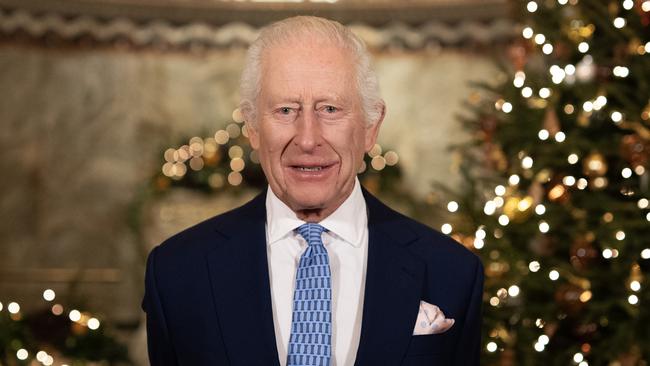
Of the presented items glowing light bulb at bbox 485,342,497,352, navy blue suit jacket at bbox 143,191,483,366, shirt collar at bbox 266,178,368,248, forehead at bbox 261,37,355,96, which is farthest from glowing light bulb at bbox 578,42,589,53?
forehead at bbox 261,37,355,96

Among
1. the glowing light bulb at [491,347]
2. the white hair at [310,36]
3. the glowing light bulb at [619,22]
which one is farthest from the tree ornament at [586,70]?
the white hair at [310,36]

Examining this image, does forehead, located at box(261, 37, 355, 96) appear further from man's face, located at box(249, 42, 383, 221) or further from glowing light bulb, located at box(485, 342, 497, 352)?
glowing light bulb, located at box(485, 342, 497, 352)

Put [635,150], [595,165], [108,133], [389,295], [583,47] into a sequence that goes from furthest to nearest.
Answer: [108,133] → [583,47] → [595,165] → [635,150] → [389,295]

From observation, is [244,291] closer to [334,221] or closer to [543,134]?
[334,221]

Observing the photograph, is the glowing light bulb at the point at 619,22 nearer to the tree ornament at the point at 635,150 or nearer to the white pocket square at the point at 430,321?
the tree ornament at the point at 635,150

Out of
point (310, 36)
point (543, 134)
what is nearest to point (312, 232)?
point (310, 36)

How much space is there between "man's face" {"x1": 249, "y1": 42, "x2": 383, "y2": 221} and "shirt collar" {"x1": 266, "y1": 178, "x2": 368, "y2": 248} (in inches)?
2.1

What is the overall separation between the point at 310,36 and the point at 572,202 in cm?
265

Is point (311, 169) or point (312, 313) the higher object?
point (311, 169)

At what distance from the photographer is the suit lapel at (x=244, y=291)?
7.05ft

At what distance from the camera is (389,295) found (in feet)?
7.27

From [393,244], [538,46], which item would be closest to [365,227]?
[393,244]

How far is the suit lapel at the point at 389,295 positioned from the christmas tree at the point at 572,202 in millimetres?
2142

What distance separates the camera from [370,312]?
7.18 feet
